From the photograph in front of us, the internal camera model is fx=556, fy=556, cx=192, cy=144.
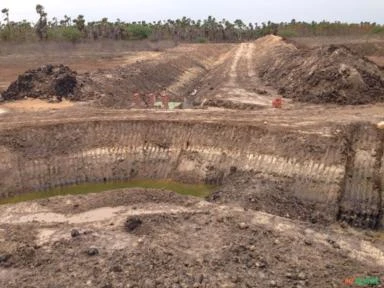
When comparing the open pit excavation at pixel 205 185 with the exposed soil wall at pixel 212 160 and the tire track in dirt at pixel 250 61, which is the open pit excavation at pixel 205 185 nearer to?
the exposed soil wall at pixel 212 160

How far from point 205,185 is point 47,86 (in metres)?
17.1

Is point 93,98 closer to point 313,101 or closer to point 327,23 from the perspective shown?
point 313,101

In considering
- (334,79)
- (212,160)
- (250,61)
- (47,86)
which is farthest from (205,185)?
(250,61)

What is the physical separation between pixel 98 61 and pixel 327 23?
59.4 meters

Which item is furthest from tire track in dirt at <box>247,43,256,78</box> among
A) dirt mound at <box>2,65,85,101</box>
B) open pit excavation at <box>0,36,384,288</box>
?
dirt mound at <box>2,65,85,101</box>

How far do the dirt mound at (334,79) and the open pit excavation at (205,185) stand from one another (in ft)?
0.35

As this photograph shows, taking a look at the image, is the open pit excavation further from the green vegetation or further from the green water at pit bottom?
the green vegetation

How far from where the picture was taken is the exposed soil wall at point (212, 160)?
21.8m

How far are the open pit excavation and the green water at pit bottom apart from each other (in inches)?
9.0

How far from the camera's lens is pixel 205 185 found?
24875 millimetres

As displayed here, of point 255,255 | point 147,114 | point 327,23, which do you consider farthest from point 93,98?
point 327,23

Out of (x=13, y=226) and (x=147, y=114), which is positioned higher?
(x=147, y=114)

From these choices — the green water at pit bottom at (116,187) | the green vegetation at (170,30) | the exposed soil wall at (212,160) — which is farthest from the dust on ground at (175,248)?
the green vegetation at (170,30)

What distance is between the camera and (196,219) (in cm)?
1933
